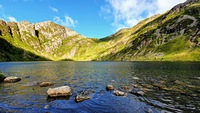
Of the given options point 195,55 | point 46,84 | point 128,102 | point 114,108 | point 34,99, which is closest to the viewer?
point 114,108

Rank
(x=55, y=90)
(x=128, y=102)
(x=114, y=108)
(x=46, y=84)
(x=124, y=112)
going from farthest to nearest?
(x=46, y=84) < (x=55, y=90) < (x=128, y=102) < (x=114, y=108) < (x=124, y=112)

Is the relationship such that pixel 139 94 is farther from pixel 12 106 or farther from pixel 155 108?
pixel 12 106

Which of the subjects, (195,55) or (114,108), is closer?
(114,108)

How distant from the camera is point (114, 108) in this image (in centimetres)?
2403

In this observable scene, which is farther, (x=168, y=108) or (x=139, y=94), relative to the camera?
(x=139, y=94)

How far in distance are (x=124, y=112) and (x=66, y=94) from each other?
13.6 m

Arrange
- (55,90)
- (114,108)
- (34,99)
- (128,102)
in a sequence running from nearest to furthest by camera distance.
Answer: (114,108), (128,102), (34,99), (55,90)

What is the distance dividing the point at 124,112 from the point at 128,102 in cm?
478

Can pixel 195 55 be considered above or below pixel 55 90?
above

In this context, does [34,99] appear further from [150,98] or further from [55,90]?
[150,98]

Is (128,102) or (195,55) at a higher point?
(195,55)

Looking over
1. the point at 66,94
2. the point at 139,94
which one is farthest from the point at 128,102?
the point at 66,94

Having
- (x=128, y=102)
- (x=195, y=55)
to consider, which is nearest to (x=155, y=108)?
(x=128, y=102)

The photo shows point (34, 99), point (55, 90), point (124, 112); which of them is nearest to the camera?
point (124, 112)
